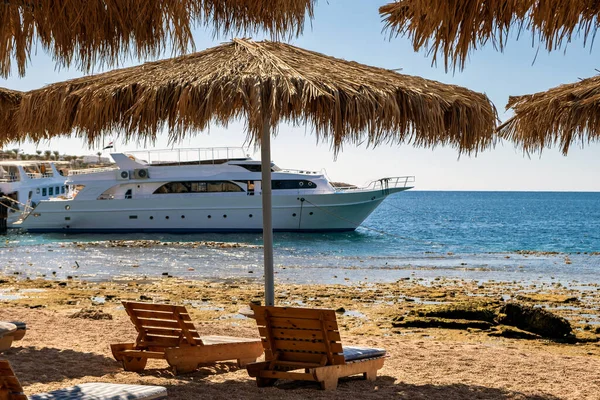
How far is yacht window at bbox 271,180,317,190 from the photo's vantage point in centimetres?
3144

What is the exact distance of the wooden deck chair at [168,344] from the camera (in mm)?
5012

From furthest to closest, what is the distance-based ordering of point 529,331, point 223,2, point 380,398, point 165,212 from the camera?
point 165,212, point 529,331, point 380,398, point 223,2

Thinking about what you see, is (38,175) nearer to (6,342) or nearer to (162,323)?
(6,342)

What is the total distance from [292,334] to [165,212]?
28.6 meters

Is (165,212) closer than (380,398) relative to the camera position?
No

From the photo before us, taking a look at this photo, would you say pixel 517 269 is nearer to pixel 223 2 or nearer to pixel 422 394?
pixel 422 394

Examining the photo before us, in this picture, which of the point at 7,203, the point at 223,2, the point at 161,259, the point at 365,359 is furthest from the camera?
the point at 7,203

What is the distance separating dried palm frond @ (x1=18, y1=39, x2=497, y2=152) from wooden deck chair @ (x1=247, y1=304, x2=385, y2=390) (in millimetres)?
1186

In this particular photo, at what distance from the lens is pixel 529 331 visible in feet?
24.5

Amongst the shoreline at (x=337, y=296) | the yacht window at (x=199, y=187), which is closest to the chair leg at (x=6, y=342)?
the shoreline at (x=337, y=296)

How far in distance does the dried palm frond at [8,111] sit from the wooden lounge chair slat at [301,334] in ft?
11.8

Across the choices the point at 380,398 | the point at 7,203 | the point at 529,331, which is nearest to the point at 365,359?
the point at 380,398

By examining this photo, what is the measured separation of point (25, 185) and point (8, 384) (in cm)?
4124

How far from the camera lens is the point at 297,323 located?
4535mm
